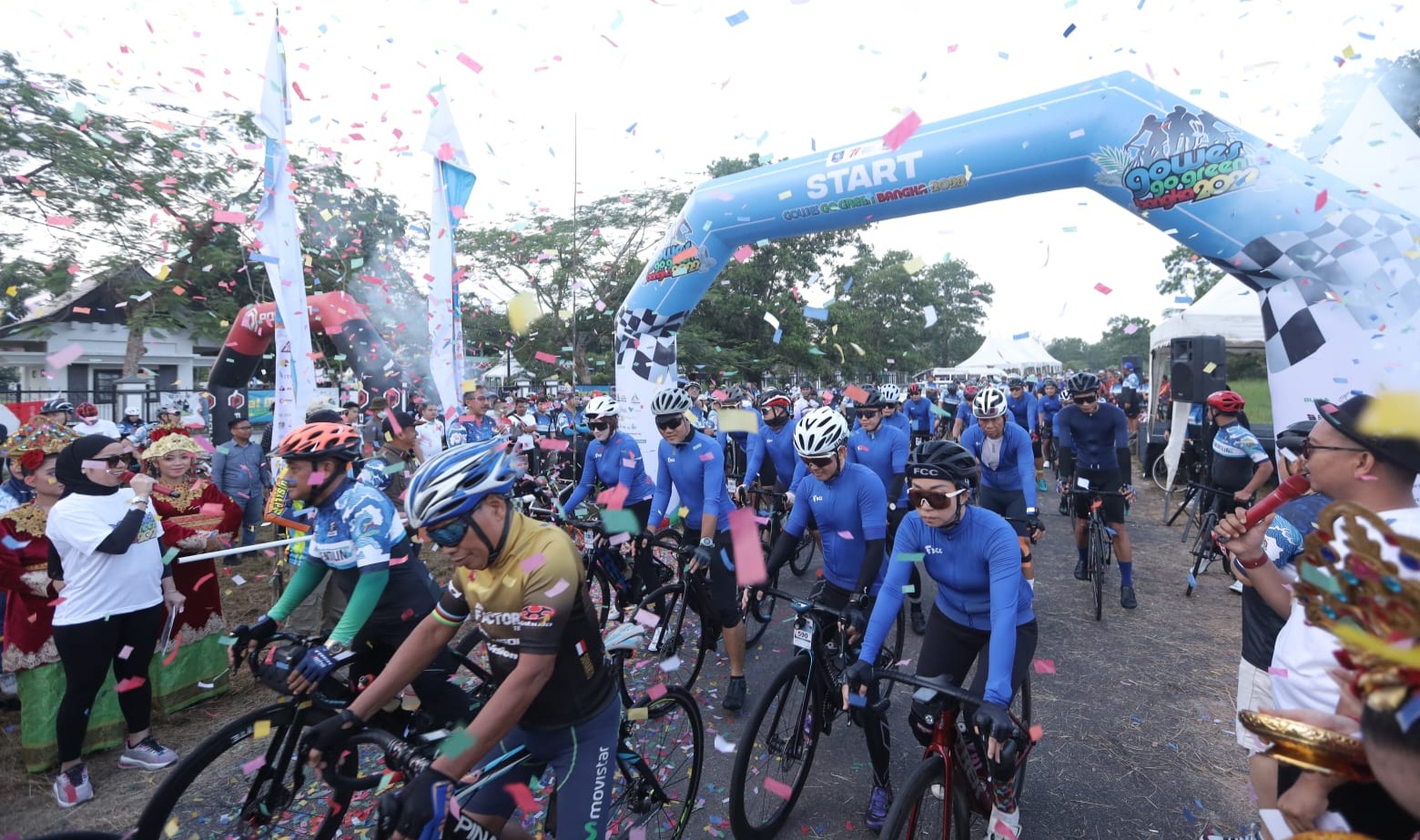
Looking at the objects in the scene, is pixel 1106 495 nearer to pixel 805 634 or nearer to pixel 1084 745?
pixel 1084 745

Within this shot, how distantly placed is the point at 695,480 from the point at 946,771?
3261mm

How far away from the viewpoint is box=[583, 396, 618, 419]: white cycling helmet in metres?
6.71

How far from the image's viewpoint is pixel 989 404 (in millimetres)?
6652

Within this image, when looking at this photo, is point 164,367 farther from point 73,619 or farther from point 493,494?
point 493,494

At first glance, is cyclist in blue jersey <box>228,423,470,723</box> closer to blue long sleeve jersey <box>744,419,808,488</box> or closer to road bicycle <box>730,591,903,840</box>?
road bicycle <box>730,591,903,840</box>

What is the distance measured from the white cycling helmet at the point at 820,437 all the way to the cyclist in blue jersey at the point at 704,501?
3.44 ft

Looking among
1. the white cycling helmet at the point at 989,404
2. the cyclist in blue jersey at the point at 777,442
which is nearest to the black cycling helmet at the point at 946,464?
the white cycling helmet at the point at 989,404

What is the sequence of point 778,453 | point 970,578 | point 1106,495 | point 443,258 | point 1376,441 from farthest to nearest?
1. point 443,258
2. point 778,453
3. point 1106,495
4. point 970,578
5. point 1376,441

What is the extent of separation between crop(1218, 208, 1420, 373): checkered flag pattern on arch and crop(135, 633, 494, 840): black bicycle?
7284 millimetres

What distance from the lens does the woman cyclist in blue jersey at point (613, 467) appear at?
21.4ft

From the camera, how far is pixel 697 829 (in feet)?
11.5

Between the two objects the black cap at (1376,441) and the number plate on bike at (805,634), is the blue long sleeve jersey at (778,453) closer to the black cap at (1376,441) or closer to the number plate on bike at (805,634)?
the number plate on bike at (805,634)

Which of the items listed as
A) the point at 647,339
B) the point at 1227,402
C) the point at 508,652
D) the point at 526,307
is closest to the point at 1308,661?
the point at 508,652

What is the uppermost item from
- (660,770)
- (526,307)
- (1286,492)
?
(526,307)
